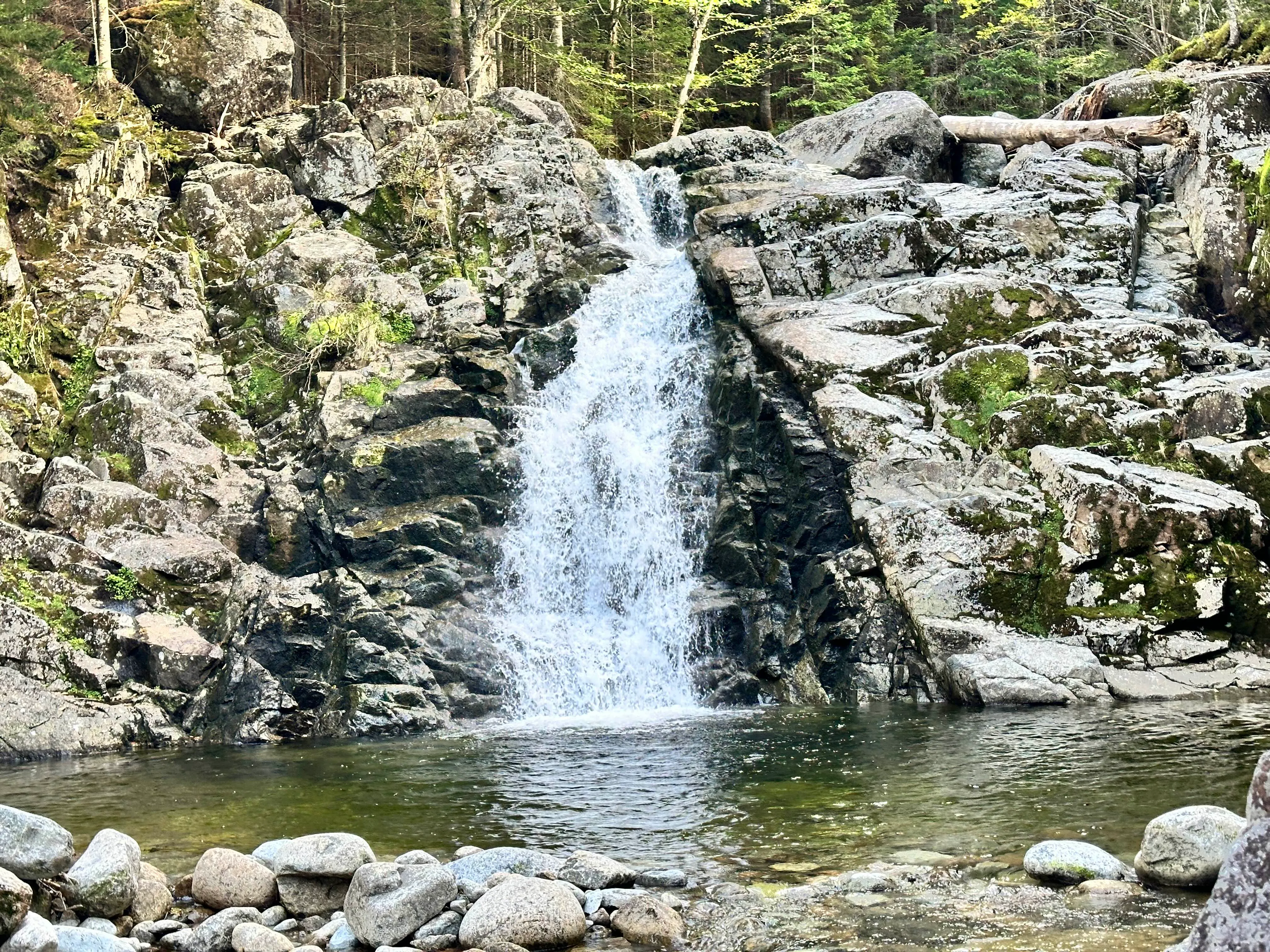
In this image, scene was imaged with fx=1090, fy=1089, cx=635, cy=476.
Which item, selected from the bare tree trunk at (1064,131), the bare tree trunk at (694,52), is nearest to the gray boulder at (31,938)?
the bare tree trunk at (1064,131)

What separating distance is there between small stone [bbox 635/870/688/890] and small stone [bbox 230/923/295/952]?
7.32 ft

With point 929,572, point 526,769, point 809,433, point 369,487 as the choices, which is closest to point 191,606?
point 369,487

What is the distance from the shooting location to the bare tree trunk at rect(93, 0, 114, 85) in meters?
24.1

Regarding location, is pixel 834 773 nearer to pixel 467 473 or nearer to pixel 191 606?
pixel 467 473

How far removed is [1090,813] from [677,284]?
15.4m

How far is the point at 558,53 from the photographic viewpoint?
30688 millimetres

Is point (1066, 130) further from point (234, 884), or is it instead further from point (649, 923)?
point (234, 884)

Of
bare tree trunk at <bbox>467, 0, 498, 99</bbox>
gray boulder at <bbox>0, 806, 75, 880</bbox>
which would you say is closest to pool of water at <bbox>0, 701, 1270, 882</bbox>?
gray boulder at <bbox>0, 806, 75, 880</bbox>

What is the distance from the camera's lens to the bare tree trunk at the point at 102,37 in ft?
79.0

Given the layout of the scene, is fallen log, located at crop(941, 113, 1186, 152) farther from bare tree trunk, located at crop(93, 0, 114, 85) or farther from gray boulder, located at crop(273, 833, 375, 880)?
gray boulder, located at crop(273, 833, 375, 880)

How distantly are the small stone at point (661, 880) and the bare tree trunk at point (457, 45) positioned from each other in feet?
84.7

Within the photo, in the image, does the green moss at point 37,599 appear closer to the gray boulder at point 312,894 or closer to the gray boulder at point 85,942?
the gray boulder at point 312,894

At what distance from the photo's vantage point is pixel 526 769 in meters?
11.8

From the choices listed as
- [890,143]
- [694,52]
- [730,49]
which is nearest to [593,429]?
[890,143]
